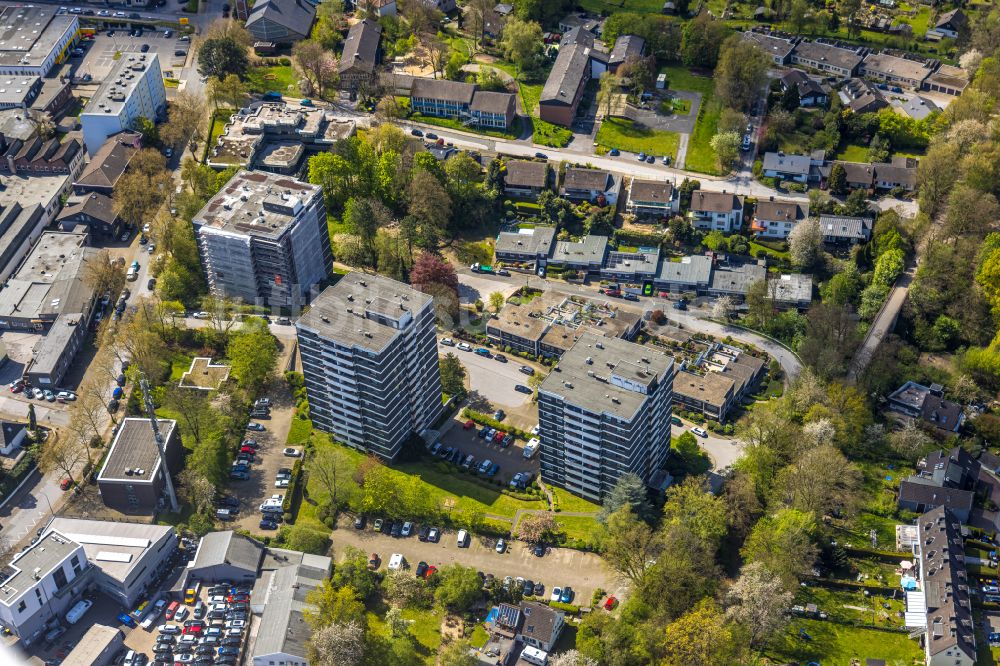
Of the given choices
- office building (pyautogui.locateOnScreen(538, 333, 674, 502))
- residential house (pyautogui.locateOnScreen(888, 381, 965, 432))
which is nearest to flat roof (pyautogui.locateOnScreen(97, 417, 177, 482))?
office building (pyautogui.locateOnScreen(538, 333, 674, 502))

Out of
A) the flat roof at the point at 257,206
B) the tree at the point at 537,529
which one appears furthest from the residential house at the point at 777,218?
the tree at the point at 537,529

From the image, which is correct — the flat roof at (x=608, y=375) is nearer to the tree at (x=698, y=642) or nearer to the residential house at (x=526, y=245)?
the tree at (x=698, y=642)

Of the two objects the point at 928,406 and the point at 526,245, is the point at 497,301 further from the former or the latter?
the point at 928,406

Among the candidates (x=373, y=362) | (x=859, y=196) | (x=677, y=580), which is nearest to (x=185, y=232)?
(x=373, y=362)

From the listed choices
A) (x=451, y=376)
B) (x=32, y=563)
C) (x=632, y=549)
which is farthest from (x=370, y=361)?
(x=32, y=563)

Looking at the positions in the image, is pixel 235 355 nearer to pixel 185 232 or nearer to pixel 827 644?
pixel 185 232
